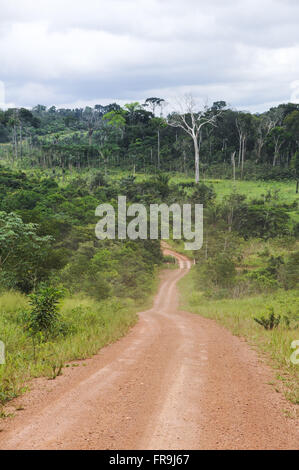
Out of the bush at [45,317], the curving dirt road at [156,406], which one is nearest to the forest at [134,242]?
the bush at [45,317]

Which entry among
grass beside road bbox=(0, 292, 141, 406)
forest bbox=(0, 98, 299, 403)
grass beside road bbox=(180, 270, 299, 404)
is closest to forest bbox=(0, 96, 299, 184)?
forest bbox=(0, 98, 299, 403)

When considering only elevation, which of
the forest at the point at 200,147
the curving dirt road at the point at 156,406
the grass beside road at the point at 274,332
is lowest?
the grass beside road at the point at 274,332

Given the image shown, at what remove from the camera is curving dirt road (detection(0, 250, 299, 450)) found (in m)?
A: 4.24

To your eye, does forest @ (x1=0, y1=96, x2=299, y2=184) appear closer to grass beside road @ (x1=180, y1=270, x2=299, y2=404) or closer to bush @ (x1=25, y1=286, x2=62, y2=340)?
grass beside road @ (x1=180, y1=270, x2=299, y2=404)

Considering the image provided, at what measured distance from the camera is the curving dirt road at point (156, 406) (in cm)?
424

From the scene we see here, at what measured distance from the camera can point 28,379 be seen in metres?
6.35

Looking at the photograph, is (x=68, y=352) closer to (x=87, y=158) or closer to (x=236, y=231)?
(x=236, y=231)

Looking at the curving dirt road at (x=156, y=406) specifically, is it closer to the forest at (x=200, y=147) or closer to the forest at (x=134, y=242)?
the forest at (x=134, y=242)

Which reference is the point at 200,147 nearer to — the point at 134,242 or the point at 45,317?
the point at 134,242

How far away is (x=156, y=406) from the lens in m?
5.26

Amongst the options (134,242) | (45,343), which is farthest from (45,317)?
(134,242)

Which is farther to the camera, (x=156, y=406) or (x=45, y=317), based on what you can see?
(x=45, y=317)
